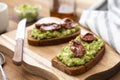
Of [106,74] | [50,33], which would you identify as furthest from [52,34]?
[106,74]

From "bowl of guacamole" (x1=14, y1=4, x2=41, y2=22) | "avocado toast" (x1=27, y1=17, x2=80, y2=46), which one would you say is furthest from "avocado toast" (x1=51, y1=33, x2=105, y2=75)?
"bowl of guacamole" (x1=14, y1=4, x2=41, y2=22)

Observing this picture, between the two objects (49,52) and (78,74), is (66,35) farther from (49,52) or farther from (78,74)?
(78,74)

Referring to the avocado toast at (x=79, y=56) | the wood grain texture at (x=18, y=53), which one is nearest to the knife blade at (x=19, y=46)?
the wood grain texture at (x=18, y=53)

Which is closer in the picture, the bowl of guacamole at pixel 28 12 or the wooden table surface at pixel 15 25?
the wooden table surface at pixel 15 25

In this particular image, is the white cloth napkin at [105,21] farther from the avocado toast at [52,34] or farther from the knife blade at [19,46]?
the knife blade at [19,46]

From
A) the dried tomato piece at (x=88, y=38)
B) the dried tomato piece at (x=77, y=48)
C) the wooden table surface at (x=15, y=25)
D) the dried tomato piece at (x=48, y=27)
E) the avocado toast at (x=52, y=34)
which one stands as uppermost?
the dried tomato piece at (x=77, y=48)

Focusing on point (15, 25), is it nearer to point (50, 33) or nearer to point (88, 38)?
point (50, 33)
